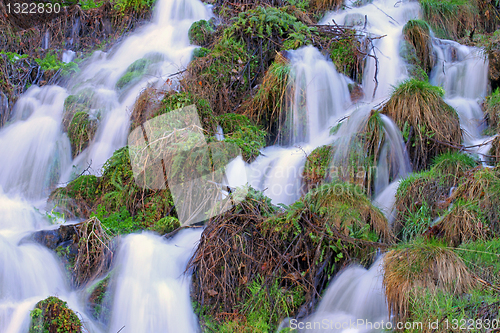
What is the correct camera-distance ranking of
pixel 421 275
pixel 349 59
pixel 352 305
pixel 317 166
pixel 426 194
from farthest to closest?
pixel 349 59 → pixel 317 166 → pixel 426 194 → pixel 352 305 → pixel 421 275

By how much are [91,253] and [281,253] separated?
1878 millimetres

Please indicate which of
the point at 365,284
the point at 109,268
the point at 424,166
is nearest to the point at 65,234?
the point at 109,268

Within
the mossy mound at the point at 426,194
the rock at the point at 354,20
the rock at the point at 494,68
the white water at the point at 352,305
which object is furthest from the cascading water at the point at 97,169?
the rock at the point at 494,68

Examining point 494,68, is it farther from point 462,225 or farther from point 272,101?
point 462,225

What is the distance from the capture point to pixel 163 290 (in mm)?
4320

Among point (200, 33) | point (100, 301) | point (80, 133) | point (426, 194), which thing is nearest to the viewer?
point (100, 301)

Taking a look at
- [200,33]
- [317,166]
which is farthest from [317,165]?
[200,33]

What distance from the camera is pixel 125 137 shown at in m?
6.77

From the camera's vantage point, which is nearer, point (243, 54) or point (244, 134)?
point (244, 134)

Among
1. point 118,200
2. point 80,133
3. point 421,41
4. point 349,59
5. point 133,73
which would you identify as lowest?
point 118,200

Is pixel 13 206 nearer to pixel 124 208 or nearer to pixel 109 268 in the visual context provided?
pixel 124 208

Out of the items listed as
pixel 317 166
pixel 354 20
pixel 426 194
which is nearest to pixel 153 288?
pixel 317 166

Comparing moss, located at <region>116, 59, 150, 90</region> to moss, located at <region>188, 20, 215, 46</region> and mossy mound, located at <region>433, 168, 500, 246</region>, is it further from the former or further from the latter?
mossy mound, located at <region>433, 168, 500, 246</region>

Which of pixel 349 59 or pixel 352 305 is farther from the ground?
pixel 349 59
